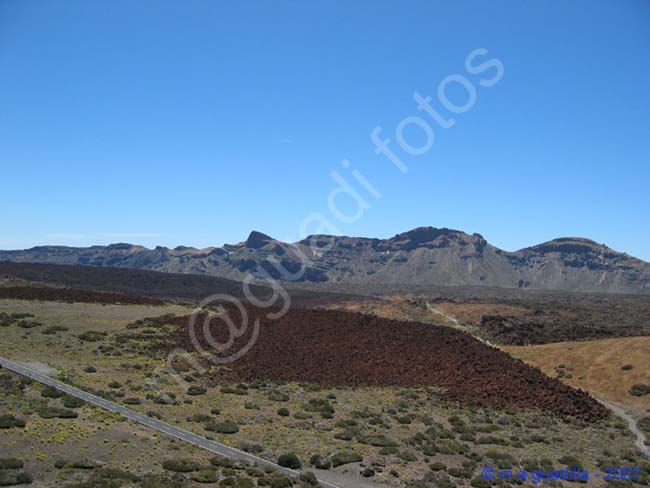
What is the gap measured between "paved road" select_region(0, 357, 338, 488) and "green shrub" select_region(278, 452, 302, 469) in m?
0.34

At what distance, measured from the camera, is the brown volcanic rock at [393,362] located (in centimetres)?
4091

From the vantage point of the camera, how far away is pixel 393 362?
49531 millimetres

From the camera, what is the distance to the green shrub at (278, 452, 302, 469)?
24.7 metres

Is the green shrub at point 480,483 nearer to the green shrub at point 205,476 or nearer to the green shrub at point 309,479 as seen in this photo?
the green shrub at point 309,479

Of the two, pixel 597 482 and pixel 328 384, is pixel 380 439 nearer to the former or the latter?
pixel 597 482

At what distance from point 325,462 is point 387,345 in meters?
29.2

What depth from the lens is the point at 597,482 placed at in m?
24.5

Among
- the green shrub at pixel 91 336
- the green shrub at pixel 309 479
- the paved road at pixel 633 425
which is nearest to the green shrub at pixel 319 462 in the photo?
the green shrub at pixel 309 479

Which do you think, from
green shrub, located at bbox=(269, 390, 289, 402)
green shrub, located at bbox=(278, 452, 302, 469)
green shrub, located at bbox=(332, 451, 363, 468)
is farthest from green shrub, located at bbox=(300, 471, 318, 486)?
green shrub, located at bbox=(269, 390, 289, 402)

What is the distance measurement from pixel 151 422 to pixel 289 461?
381 inches

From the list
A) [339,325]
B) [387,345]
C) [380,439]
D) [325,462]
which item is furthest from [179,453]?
[339,325]

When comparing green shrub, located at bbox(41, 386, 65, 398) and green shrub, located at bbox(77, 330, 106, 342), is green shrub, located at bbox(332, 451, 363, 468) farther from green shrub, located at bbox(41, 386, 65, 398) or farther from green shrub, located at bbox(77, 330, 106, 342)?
green shrub, located at bbox(77, 330, 106, 342)

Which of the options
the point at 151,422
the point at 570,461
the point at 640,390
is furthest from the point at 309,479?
the point at 640,390

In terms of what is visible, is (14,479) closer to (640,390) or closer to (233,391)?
(233,391)
